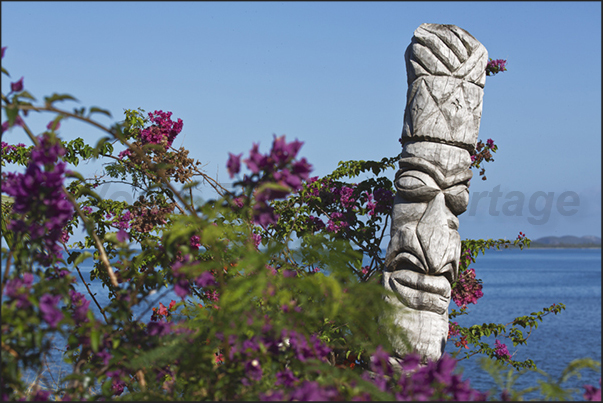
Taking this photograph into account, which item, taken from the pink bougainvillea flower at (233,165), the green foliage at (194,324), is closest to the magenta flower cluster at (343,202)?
the green foliage at (194,324)

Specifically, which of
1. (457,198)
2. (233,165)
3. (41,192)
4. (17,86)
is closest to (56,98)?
(17,86)

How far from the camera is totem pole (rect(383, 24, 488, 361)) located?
4301mm

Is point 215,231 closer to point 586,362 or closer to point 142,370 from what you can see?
point 142,370

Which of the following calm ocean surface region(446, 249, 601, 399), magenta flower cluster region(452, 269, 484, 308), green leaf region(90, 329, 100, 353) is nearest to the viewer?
green leaf region(90, 329, 100, 353)

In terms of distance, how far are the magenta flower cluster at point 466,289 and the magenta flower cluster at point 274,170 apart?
13.4ft

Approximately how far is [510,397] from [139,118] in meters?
4.14

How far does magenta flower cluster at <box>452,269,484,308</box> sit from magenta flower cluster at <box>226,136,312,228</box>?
408cm

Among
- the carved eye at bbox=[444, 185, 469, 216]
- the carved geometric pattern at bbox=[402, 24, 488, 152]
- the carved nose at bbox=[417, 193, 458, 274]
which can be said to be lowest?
the carved nose at bbox=[417, 193, 458, 274]

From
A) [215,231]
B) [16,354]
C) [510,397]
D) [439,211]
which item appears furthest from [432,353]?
→ [16,354]

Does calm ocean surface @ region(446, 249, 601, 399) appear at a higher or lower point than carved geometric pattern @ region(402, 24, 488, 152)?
higher

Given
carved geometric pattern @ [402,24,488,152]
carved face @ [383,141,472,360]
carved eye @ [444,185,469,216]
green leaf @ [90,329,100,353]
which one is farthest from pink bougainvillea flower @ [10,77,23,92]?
carved eye @ [444,185,469,216]

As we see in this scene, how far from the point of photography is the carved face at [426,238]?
4250 mm

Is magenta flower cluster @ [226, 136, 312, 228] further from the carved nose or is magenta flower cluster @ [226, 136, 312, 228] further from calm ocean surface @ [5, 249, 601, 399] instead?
the carved nose

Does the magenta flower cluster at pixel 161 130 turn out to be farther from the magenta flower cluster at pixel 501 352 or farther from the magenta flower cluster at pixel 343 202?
the magenta flower cluster at pixel 501 352
